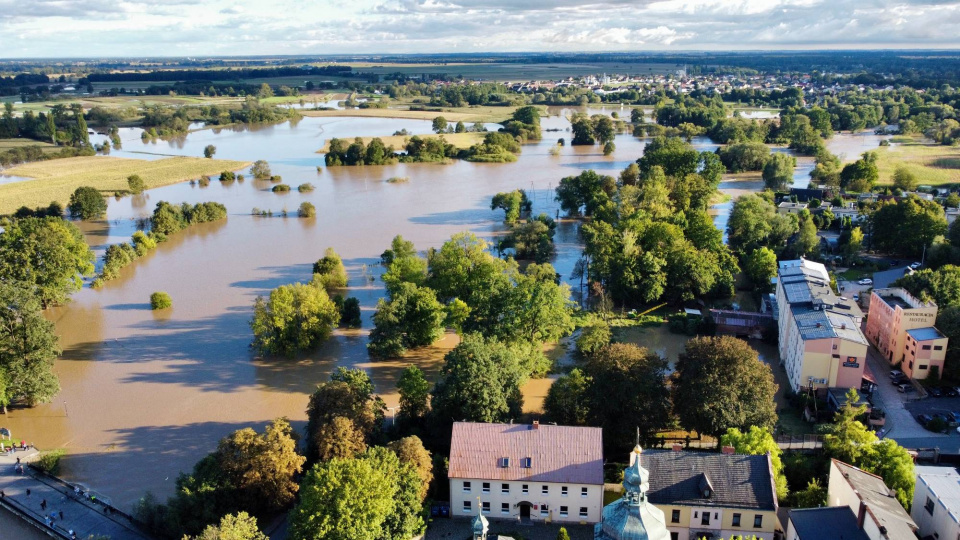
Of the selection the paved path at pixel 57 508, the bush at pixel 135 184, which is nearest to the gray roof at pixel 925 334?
the paved path at pixel 57 508

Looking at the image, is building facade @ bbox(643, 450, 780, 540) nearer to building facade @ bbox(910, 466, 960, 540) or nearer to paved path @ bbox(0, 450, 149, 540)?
building facade @ bbox(910, 466, 960, 540)

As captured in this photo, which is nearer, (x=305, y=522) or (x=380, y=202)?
(x=305, y=522)

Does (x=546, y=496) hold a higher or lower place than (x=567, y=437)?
lower

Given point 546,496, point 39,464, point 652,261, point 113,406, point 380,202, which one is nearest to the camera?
point 546,496

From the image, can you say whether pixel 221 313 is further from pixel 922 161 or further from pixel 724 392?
pixel 922 161

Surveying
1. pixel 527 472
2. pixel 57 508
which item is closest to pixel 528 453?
pixel 527 472

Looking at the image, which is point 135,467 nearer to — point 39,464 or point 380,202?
point 39,464

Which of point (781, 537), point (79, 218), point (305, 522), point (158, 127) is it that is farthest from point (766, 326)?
→ point (158, 127)

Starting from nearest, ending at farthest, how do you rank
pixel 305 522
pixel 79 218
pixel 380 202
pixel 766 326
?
pixel 305 522 < pixel 766 326 < pixel 79 218 < pixel 380 202
